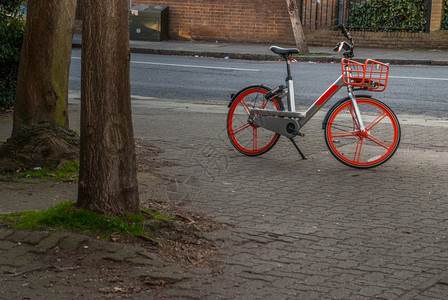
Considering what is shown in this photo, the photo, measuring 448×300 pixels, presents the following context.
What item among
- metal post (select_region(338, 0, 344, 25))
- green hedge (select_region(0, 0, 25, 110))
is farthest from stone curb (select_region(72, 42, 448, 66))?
green hedge (select_region(0, 0, 25, 110))

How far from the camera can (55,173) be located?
21.0 feet

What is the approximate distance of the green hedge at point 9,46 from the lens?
9.63 metres

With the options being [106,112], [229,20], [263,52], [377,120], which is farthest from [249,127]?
[229,20]

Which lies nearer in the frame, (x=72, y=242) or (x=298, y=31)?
(x=72, y=242)

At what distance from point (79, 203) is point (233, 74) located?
11682 millimetres

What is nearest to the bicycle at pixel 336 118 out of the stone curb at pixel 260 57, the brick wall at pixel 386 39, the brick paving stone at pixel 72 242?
the brick paving stone at pixel 72 242

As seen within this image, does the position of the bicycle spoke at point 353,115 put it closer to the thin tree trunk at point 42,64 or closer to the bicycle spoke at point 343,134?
the bicycle spoke at point 343,134

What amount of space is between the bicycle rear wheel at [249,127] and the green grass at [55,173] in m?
2.04

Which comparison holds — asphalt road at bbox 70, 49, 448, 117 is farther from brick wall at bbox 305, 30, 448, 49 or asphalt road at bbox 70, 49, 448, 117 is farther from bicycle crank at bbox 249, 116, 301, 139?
bicycle crank at bbox 249, 116, 301, 139

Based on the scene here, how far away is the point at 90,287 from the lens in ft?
12.9

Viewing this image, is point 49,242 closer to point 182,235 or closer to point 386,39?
point 182,235

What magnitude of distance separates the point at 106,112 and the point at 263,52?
55.8 ft

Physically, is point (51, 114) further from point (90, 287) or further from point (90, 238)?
point (90, 287)

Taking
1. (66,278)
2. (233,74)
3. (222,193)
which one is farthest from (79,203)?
(233,74)
